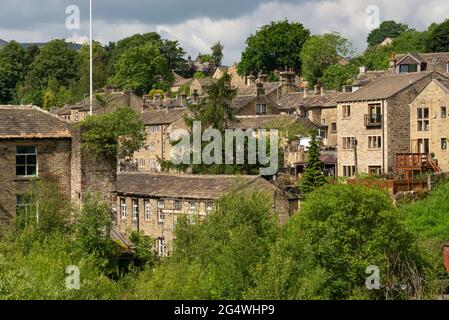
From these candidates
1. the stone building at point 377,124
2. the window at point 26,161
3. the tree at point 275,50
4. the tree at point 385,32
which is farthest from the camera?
the tree at point 385,32

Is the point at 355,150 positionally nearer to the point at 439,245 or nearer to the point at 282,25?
the point at 439,245

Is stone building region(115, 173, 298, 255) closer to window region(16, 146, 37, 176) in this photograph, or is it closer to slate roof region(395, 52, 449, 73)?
window region(16, 146, 37, 176)

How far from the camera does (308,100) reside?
83312mm

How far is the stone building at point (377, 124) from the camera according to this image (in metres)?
60.3

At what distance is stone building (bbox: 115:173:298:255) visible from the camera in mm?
46656

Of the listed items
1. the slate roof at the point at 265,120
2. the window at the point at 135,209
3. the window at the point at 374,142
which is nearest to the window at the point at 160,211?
the window at the point at 135,209

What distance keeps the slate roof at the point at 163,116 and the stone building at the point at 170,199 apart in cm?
2622

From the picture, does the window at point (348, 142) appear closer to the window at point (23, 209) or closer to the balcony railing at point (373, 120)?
the balcony railing at point (373, 120)

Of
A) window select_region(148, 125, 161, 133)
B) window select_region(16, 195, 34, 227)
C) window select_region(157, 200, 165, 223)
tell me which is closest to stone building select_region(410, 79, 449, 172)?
window select_region(157, 200, 165, 223)

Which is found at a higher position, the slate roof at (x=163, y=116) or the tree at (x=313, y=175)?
the slate roof at (x=163, y=116)

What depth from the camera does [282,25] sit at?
12356cm

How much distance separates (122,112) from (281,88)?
56.7m

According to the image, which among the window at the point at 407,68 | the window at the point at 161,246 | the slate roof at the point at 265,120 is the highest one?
the window at the point at 407,68

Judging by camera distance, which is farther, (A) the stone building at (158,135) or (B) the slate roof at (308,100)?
(A) the stone building at (158,135)
